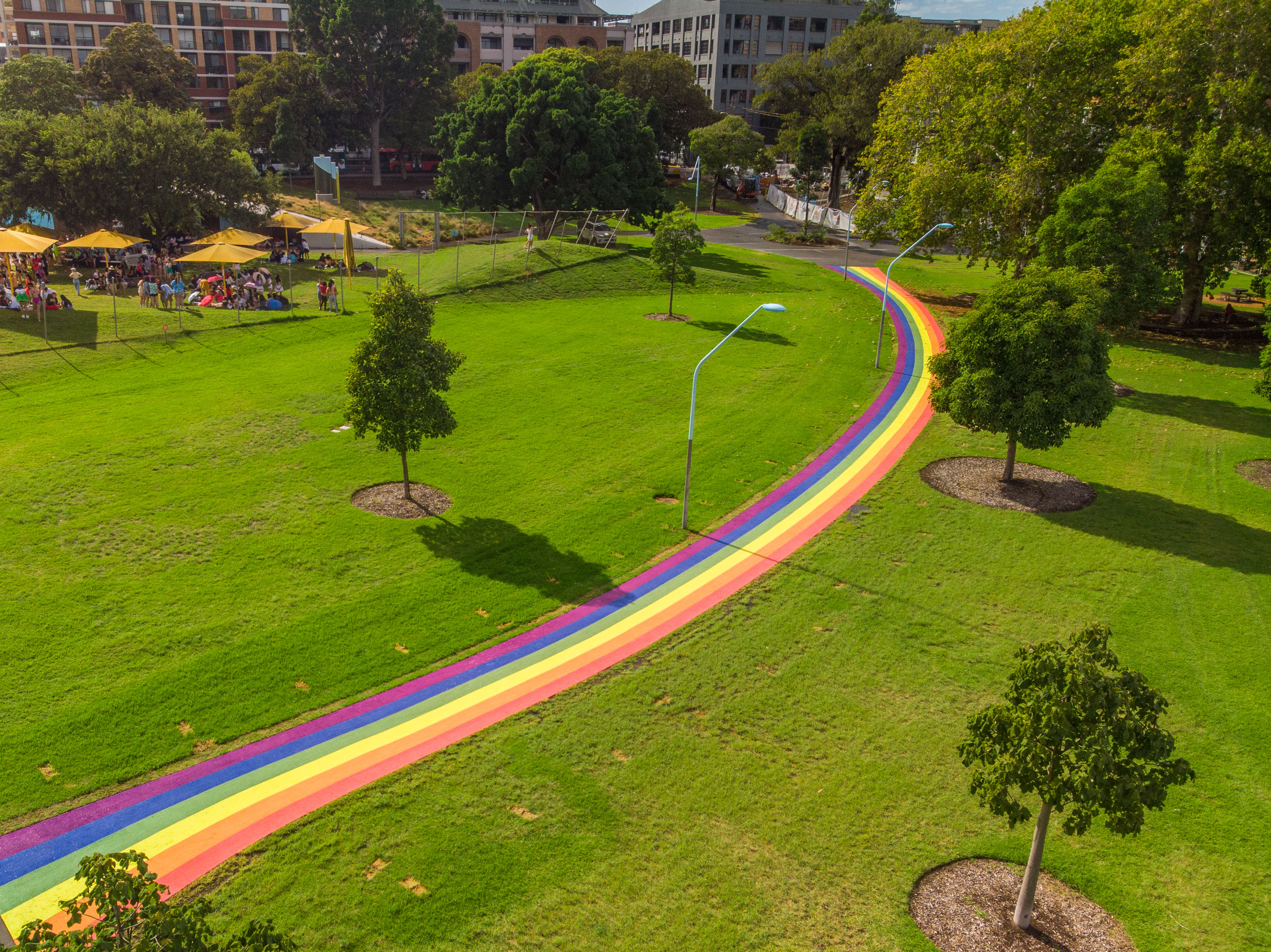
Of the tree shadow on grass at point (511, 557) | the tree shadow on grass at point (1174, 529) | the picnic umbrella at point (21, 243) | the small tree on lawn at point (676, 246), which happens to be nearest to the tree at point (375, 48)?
the picnic umbrella at point (21, 243)

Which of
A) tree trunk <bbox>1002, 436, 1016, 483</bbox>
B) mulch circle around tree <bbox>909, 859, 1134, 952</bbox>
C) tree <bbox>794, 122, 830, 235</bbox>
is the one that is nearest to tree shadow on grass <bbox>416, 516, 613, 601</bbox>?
mulch circle around tree <bbox>909, 859, 1134, 952</bbox>

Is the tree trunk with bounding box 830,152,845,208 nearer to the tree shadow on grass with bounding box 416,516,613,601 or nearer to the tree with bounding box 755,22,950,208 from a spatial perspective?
the tree with bounding box 755,22,950,208

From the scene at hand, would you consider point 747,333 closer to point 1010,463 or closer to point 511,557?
point 1010,463

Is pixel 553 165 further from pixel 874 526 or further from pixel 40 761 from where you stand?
pixel 40 761

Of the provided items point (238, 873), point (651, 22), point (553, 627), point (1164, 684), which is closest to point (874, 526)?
point (1164, 684)

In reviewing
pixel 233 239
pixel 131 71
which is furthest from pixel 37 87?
pixel 233 239

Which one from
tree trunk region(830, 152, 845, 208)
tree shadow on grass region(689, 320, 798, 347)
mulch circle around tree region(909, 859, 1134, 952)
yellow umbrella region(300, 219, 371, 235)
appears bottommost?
mulch circle around tree region(909, 859, 1134, 952)
